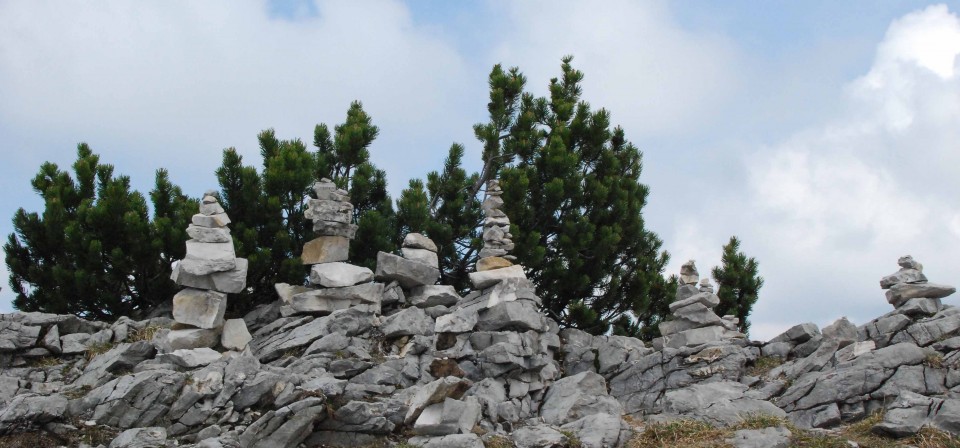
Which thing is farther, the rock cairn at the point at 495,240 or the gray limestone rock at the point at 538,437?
the rock cairn at the point at 495,240

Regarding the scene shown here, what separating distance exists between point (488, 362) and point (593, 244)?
854 cm

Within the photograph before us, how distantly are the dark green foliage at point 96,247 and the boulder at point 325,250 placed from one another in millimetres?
3108

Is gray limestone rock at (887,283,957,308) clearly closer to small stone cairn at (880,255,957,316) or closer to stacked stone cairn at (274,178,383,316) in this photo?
small stone cairn at (880,255,957,316)

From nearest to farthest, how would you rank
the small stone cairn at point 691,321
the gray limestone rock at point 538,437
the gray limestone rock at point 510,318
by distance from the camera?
the gray limestone rock at point 538,437 → the gray limestone rock at point 510,318 → the small stone cairn at point 691,321

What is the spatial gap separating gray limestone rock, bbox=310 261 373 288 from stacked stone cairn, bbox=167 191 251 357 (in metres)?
1.59

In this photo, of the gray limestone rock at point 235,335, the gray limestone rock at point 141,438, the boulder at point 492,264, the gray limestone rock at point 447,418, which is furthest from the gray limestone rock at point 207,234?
the gray limestone rock at point 447,418

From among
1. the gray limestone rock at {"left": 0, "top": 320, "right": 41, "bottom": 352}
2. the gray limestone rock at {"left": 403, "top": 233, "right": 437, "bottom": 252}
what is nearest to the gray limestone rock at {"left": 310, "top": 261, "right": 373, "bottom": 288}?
the gray limestone rock at {"left": 403, "top": 233, "right": 437, "bottom": 252}

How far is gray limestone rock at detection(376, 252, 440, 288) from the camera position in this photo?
69.7ft

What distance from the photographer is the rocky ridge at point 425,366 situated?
15.5 m

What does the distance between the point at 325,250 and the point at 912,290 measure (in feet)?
41.3

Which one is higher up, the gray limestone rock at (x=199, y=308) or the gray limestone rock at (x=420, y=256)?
the gray limestone rock at (x=420, y=256)

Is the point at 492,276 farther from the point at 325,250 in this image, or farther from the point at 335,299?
the point at 325,250

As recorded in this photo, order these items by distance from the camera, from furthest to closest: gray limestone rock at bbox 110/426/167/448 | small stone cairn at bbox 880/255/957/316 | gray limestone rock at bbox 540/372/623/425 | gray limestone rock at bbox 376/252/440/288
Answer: gray limestone rock at bbox 376/252/440/288
small stone cairn at bbox 880/255/957/316
gray limestone rock at bbox 540/372/623/425
gray limestone rock at bbox 110/426/167/448

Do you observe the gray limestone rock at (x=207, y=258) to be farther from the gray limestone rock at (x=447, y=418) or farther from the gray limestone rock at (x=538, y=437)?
the gray limestone rock at (x=538, y=437)
